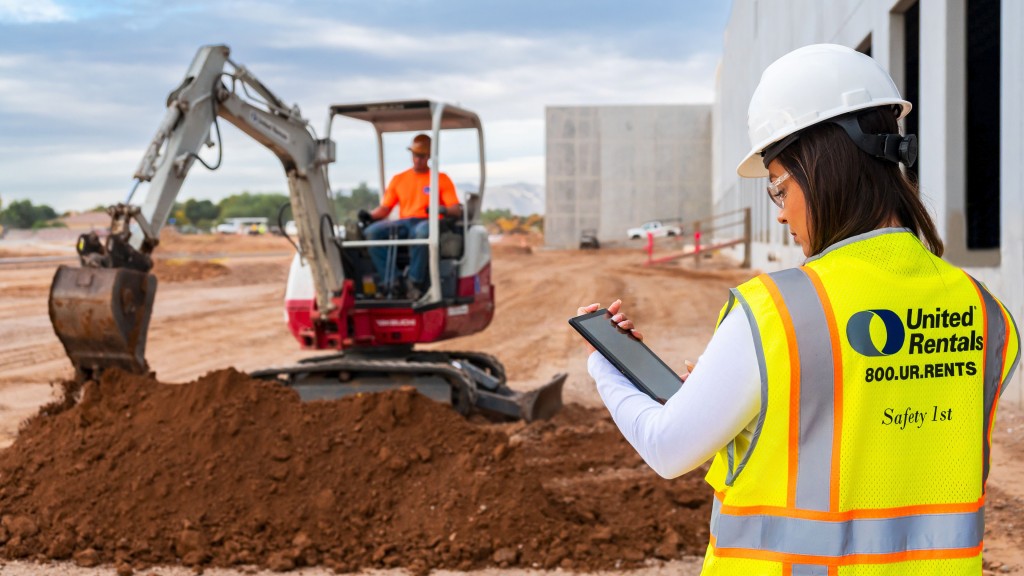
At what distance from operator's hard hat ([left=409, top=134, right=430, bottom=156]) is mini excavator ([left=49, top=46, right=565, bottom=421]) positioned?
28 centimetres

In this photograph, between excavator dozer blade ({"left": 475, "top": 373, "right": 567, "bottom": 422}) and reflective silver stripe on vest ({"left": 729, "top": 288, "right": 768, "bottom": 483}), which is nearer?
reflective silver stripe on vest ({"left": 729, "top": 288, "right": 768, "bottom": 483})

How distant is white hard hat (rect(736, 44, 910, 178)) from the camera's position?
6.01ft

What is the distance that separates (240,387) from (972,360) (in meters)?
6.22

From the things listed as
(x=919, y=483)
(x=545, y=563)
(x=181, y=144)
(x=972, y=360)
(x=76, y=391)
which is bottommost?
(x=545, y=563)

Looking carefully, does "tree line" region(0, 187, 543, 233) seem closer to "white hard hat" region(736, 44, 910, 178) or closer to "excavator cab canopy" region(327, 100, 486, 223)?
"excavator cab canopy" region(327, 100, 486, 223)

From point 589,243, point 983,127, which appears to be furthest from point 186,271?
point 589,243

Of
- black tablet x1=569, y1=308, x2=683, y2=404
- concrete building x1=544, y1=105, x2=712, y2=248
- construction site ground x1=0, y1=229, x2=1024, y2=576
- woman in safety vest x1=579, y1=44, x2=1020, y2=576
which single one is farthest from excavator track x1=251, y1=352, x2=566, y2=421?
concrete building x1=544, y1=105, x2=712, y2=248

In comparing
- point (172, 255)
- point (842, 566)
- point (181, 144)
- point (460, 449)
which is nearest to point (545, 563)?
point (460, 449)

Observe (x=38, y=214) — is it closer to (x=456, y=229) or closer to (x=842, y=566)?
(x=456, y=229)

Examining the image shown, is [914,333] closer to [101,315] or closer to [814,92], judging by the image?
[814,92]

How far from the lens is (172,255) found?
41250 millimetres

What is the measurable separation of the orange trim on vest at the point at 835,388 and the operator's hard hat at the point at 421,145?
8293mm

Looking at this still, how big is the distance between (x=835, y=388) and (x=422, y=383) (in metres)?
7.65

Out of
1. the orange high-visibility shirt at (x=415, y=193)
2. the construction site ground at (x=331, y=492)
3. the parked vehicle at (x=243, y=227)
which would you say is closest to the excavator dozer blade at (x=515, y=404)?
the construction site ground at (x=331, y=492)
